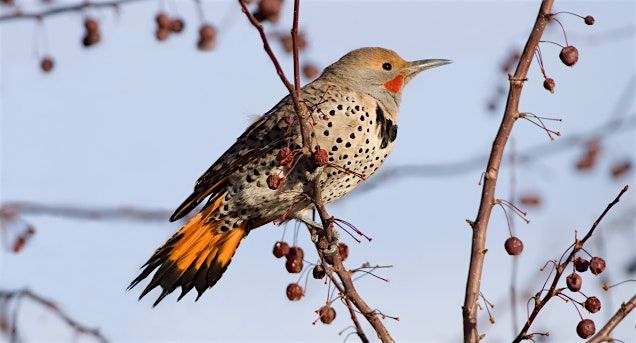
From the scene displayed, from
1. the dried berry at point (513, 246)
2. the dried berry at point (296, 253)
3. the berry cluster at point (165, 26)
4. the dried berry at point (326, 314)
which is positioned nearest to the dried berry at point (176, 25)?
the berry cluster at point (165, 26)

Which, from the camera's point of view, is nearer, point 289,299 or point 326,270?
point 326,270

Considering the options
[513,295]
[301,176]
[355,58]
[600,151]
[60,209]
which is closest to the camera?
[513,295]

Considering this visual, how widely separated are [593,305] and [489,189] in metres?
0.50

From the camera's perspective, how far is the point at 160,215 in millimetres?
4508

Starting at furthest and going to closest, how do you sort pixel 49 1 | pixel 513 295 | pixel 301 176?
pixel 49 1 → pixel 301 176 → pixel 513 295

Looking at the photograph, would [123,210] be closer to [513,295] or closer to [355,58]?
[355,58]

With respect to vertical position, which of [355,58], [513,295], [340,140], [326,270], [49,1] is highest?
[49,1]

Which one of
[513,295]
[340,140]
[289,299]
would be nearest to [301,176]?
[340,140]

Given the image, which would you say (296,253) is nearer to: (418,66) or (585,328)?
(585,328)

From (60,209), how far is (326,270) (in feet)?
3.52

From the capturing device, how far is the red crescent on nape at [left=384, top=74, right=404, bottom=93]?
5.10 m

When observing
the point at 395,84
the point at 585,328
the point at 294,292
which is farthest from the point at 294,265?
the point at 395,84

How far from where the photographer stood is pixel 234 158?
4438mm

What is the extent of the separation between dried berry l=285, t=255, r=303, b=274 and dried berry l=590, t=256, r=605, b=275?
3.86ft
